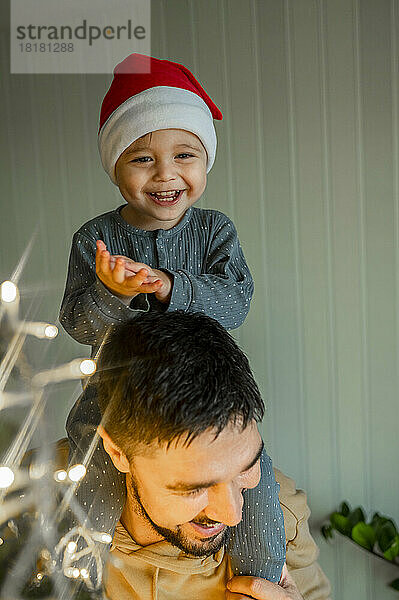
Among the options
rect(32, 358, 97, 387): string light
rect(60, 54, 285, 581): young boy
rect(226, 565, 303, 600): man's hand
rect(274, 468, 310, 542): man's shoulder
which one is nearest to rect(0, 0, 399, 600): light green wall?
rect(274, 468, 310, 542): man's shoulder

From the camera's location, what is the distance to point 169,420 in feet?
2.01

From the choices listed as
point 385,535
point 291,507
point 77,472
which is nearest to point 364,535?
point 385,535

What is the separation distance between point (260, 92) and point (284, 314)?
0.42 m

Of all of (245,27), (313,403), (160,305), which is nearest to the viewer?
(160,305)

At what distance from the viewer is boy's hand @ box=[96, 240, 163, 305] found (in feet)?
2.03

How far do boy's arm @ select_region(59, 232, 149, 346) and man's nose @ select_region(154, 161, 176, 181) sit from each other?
13 cm

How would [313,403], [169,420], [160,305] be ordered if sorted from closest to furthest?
[169,420]
[160,305]
[313,403]

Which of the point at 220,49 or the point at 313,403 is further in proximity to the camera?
the point at 313,403

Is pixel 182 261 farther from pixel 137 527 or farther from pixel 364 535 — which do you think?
pixel 364 535

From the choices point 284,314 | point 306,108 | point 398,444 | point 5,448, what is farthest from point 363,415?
point 5,448

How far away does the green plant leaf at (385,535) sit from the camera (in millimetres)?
1343

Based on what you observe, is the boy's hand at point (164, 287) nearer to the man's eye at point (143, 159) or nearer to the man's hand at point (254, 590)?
the man's eye at point (143, 159)

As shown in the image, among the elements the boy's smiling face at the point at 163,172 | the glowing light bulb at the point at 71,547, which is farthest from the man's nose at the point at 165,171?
the glowing light bulb at the point at 71,547

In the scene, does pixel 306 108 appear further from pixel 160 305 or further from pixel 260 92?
pixel 160 305
